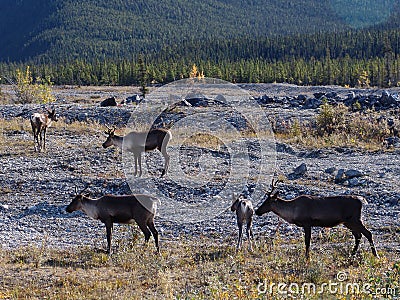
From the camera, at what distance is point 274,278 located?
31.1 ft

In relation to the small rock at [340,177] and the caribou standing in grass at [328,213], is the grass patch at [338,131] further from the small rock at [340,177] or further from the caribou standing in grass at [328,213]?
the caribou standing in grass at [328,213]

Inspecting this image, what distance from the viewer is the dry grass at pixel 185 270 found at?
9078 mm

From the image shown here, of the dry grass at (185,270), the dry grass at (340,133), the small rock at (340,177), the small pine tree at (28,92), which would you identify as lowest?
the dry grass at (185,270)

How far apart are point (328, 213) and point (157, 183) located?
23.9ft

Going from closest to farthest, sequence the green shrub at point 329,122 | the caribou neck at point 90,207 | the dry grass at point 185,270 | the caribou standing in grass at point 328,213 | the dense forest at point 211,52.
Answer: the dry grass at point 185,270, the caribou standing in grass at point 328,213, the caribou neck at point 90,207, the green shrub at point 329,122, the dense forest at point 211,52

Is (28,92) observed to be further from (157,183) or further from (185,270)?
(185,270)

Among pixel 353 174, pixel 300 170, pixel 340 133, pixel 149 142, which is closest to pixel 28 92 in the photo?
pixel 340 133

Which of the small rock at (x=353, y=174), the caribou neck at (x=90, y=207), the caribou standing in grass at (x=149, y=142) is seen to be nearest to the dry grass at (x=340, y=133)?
the small rock at (x=353, y=174)

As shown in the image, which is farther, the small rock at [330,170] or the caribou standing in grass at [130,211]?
the small rock at [330,170]

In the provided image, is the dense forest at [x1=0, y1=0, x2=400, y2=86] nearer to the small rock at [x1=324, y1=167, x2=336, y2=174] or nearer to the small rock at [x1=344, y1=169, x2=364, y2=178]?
the small rock at [x1=324, y1=167, x2=336, y2=174]

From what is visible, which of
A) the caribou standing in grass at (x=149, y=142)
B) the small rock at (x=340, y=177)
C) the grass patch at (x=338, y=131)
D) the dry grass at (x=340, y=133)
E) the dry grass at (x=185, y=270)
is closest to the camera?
the dry grass at (x=185, y=270)

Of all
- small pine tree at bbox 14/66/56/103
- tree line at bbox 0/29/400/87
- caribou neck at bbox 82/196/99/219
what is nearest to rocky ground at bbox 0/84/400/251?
caribou neck at bbox 82/196/99/219

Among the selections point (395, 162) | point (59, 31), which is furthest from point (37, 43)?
point (395, 162)

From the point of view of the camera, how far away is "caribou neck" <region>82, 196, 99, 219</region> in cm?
1238
